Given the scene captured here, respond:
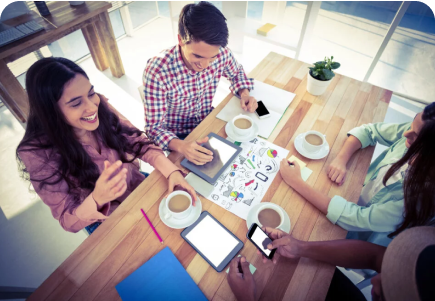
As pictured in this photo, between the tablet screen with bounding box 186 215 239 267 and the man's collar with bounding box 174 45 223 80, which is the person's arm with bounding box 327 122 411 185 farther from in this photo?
the man's collar with bounding box 174 45 223 80

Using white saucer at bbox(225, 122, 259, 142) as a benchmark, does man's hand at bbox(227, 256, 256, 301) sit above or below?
below

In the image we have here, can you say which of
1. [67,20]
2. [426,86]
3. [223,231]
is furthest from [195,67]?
[426,86]

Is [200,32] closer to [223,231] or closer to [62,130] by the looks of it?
[62,130]

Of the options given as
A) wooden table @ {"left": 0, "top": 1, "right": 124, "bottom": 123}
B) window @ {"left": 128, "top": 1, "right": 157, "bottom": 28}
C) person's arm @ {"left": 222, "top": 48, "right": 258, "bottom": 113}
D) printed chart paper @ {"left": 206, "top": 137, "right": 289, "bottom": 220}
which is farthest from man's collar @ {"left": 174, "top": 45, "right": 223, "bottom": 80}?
window @ {"left": 128, "top": 1, "right": 157, "bottom": 28}

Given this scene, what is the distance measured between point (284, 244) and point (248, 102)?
782mm

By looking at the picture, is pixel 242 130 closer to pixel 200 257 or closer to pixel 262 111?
pixel 262 111

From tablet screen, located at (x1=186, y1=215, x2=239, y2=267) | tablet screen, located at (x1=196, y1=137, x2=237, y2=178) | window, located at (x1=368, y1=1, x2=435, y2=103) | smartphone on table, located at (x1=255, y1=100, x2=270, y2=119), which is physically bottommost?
window, located at (x1=368, y1=1, x2=435, y2=103)

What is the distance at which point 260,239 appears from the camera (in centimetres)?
84

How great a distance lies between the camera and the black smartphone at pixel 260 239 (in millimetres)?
817

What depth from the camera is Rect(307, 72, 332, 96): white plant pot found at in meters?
1.33

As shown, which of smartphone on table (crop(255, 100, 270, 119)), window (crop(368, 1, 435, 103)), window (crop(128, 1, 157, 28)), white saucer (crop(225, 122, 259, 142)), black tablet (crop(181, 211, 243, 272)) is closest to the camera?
black tablet (crop(181, 211, 243, 272))

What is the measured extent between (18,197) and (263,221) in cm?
214

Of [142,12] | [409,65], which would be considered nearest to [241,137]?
[409,65]

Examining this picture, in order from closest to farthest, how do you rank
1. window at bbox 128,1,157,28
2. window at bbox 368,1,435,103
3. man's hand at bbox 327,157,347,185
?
man's hand at bbox 327,157,347,185
window at bbox 368,1,435,103
window at bbox 128,1,157,28
